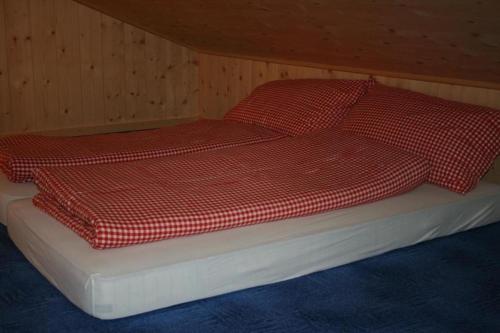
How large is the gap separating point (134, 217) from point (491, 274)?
1328mm

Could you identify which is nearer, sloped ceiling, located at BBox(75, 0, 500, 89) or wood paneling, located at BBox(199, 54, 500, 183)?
sloped ceiling, located at BBox(75, 0, 500, 89)

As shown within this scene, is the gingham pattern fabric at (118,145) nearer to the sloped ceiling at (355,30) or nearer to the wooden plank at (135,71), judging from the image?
the sloped ceiling at (355,30)

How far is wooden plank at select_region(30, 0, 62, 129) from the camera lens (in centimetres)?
439

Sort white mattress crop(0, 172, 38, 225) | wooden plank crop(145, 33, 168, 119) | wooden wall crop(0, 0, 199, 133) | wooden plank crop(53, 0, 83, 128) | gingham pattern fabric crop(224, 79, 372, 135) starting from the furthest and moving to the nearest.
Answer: wooden plank crop(145, 33, 168, 119)
wooden plank crop(53, 0, 83, 128)
wooden wall crop(0, 0, 199, 133)
gingham pattern fabric crop(224, 79, 372, 135)
white mattress crop(0, 172, 38, 225)

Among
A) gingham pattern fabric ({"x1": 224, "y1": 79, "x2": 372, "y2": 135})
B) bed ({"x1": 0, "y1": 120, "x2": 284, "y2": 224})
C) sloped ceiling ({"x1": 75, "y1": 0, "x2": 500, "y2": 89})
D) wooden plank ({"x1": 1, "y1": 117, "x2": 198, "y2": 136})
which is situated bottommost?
wooden plank ({"x1": 1, "y1": 117, "x2": 198, "y2": 136})

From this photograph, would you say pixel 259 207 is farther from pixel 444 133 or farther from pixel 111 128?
pixel 111 128

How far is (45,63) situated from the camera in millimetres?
4484

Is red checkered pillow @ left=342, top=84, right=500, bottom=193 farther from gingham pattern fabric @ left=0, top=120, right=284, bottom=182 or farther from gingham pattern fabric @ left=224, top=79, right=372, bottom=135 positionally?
gingham pattern fabric @ left=0, top=120, right=284, bottom=182

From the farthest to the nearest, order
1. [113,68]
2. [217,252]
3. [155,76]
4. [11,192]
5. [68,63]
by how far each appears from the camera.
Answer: [155,76] → [113,68] → [68,63] → [11,192] → [217,252]

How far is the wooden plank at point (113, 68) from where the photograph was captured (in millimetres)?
4730

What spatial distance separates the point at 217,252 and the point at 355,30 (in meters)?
1.41

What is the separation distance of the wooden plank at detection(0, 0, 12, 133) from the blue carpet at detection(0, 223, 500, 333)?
2.12 meters

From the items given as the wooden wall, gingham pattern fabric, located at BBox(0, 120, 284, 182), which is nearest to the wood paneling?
the wooden wall

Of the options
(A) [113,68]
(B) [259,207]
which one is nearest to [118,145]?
(B) [259,207]
